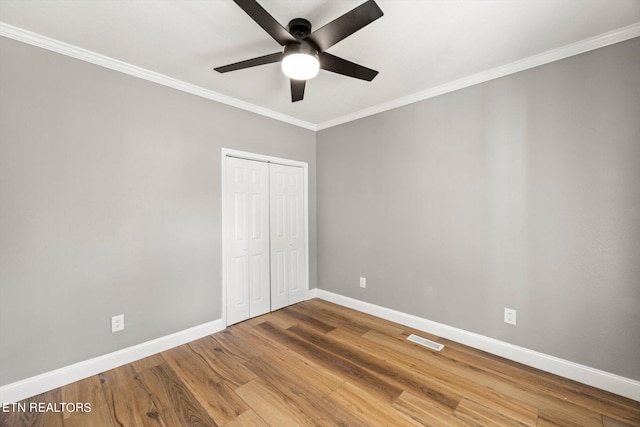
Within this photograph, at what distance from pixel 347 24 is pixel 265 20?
0.46 m

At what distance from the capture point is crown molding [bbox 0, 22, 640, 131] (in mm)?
1970

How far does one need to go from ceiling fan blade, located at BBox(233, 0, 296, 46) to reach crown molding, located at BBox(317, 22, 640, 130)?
1.82m

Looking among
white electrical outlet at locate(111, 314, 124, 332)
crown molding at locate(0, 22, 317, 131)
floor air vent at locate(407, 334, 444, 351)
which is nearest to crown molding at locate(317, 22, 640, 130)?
crown molding at locate(0, 22, 317, 131)

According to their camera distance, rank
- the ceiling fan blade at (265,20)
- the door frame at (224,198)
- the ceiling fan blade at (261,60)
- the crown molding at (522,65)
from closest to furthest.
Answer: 1. the ceiling fan blade at (265,20)
2. the ceiling fan blade at (261,60)
3. the crown molding at (522,65)
4. the door frame at (224,198)

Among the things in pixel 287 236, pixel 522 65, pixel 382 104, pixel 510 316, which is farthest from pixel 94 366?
pixel 522 65

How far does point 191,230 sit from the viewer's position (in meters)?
2.84

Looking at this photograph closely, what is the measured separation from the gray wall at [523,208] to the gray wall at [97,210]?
2083 millimetres

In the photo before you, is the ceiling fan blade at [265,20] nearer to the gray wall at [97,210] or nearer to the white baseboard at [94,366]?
the gray wall at [97,210]

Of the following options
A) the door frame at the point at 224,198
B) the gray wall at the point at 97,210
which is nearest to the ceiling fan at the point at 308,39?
the gray wall at the point at 97,210

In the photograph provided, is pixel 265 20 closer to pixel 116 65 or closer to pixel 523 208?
pixel 116 65

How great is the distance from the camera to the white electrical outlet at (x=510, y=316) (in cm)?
244

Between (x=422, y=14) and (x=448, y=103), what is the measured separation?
4.07 feet

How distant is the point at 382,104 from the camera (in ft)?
10.9

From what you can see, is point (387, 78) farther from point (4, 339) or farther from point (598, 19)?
point (4, 339)
